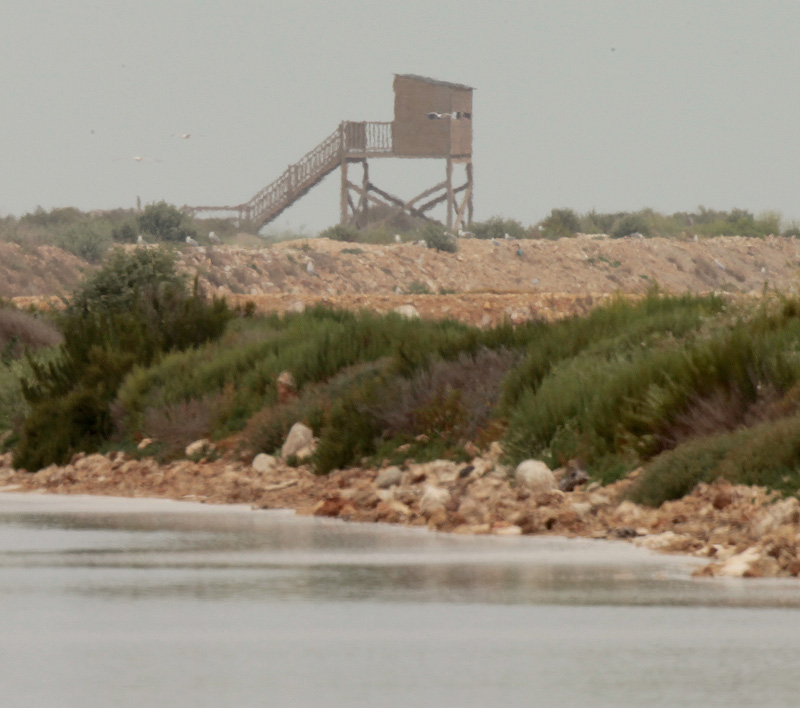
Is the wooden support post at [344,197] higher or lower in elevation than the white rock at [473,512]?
higher

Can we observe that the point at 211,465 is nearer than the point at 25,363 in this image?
Yes

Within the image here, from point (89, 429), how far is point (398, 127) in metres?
59.1

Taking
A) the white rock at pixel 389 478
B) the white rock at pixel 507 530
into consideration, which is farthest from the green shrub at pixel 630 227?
the white rock at pixel 507 530

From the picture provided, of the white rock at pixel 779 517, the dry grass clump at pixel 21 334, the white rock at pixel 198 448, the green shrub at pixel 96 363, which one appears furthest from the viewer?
the dry grass clump at pixel 21 334

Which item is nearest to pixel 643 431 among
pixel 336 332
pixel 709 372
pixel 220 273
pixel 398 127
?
pixel 709 372

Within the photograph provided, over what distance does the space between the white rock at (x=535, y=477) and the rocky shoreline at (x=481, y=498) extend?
0.04 ft

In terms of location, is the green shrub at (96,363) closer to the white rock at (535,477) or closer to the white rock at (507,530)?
the white rock at (535,477)

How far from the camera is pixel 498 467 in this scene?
15742 mm

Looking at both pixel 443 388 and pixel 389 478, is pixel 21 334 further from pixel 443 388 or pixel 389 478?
pixel 389 478

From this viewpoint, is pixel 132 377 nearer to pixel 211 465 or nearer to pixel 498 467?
pixel 211 465

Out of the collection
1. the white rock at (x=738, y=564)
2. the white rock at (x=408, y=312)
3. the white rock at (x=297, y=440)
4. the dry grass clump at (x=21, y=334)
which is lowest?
the white rock at (x=738, y=564)

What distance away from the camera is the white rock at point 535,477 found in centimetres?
1491

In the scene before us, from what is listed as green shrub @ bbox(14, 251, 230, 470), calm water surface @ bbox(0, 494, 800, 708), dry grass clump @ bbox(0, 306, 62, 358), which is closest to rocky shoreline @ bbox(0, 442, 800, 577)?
calm water surface @ bbox(0, 494, 800, 708)

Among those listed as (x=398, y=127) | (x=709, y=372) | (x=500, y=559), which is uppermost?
(x=398, y=127)
